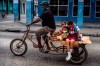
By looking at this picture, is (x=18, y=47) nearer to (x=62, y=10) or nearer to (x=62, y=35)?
(x=62, y=35)

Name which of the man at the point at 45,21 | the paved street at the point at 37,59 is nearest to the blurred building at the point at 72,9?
the paved street at the point at 37,59

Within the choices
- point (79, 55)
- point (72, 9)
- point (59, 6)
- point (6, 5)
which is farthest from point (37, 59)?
point (6, 5)

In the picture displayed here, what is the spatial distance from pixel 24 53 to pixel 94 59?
241cm

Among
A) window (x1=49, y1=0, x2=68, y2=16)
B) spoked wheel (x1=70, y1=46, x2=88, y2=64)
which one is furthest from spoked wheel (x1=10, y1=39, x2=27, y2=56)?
window (x1=49, y1=0, x2=68, y2=16)

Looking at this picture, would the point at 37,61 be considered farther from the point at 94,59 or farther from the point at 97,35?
the point at 97,35

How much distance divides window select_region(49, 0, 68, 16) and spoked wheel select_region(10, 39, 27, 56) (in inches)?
701

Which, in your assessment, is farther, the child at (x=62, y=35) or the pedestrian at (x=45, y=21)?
the pedestrian at (x=45, y=21)

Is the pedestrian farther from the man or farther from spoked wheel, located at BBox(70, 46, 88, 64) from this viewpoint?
spoked wheel, located at BBox(70, 46, 88, 64)

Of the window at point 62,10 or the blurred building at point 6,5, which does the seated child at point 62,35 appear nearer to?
the window at point 62,10

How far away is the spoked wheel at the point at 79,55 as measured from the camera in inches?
357

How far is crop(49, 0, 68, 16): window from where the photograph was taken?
27.6 metres

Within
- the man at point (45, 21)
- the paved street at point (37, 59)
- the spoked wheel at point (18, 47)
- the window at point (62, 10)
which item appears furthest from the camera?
the window at point (62, 10)

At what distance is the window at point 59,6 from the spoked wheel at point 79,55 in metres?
18.7

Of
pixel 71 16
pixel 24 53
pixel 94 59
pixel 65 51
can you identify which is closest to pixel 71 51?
pixel 65 51
